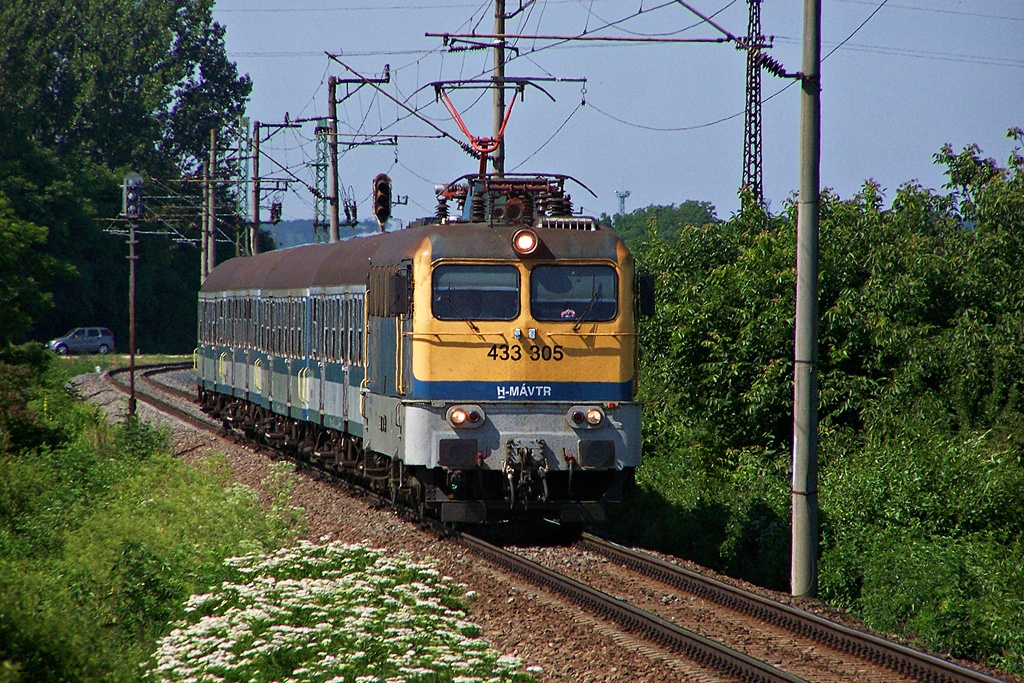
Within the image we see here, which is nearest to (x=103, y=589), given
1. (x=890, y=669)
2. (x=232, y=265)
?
(x=890, y=669)

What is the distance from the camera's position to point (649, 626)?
10.1 metres

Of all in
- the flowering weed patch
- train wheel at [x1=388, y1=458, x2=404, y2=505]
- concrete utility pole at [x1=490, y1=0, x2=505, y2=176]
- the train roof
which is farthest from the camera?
concrete utility pole at [x1=490, y1=0, x2=505, y2=176]

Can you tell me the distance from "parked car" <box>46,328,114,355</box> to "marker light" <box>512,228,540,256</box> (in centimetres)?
5145

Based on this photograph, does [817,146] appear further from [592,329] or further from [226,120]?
[226,120]

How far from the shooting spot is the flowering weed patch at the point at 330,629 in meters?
8.36

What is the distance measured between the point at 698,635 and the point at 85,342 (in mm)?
56976

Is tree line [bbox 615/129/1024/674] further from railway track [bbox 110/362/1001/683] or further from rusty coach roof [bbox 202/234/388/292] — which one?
rusty coach roof [bbox 202/234/388/292]

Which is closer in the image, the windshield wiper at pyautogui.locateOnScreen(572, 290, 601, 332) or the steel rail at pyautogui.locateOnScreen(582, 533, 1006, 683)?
the steel rail at pyautogui.locateOnScreen(582, 533, 1006, 683)

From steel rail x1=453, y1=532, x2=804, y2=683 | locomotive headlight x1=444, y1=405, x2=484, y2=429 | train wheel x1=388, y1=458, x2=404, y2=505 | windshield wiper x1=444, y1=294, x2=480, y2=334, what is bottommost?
steel rail x1=453, y1=532, x2=804, y2=683

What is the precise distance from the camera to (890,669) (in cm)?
937

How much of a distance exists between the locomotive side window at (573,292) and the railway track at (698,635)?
2449 mm

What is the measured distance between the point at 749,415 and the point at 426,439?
22.3 ft

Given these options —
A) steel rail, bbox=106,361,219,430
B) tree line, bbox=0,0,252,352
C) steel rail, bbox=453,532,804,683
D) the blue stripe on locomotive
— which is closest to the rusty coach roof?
the blue stripe on locomotive

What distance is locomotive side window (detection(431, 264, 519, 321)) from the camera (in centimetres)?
1334
